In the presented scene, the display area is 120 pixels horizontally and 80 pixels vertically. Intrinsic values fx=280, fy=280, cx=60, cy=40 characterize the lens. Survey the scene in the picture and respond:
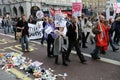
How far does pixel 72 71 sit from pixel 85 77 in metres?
0.78

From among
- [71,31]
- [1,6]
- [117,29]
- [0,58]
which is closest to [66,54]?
[71,31]

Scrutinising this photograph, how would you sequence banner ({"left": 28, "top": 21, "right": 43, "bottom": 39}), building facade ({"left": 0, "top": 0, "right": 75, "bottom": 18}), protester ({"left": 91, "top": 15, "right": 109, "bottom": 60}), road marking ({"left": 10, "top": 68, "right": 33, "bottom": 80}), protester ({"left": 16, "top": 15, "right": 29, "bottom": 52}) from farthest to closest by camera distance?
1. building facade ({"left": 0, "top": 0, "right": 75, "bottom": 18})
2. banner ({"left": 28, "top": 21, "right": 43, "bottom": 39})
3. protester ({"left": 16, "top": 15, "right": 29, "bottom": 52})
4. protester ({"left": 91, "top": 15, "right": 109, "bottom": 60})
5. road marking ({"left": 10, "top": 68, "right": 33, "bottom": 80})

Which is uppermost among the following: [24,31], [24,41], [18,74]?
[24,31]

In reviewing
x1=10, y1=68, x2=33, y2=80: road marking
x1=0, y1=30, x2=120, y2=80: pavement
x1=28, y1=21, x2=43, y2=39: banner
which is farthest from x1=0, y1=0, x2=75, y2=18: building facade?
x1=10, y1=68, x2=33, y2=80: road marking

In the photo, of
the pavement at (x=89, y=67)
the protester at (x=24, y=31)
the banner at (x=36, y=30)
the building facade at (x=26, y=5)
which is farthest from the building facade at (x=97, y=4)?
the pavement at (x=89, y=67)

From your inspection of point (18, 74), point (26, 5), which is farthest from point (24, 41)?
point (26, 5)

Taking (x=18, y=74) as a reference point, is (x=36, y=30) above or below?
above

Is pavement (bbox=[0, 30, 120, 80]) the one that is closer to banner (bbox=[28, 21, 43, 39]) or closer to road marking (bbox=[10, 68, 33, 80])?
road marking (bbox=[10, 68, 33, 80])

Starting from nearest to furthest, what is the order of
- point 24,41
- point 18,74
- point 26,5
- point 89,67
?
point 18,74
point 89,67
point 24,41
point 26,5

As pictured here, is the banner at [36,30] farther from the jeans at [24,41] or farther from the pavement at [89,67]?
the pavement at [89,67]

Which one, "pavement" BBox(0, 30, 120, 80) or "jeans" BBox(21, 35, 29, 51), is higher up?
"jeans" BBox(21, 35, 29, 51)

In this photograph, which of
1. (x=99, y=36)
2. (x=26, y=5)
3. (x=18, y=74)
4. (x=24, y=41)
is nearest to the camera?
(x=18, y=74)

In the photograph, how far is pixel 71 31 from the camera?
938 cm

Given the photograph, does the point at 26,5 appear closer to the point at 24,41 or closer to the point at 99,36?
the point at 24,41
